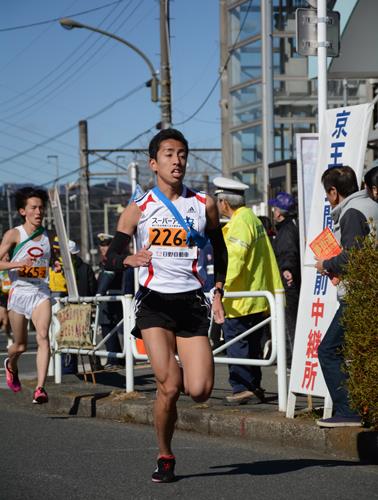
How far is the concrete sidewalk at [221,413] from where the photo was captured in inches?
287

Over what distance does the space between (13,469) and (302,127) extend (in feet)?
93.2

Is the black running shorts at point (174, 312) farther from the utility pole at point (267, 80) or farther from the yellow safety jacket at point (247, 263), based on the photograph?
the utility pole at point (267, 80)

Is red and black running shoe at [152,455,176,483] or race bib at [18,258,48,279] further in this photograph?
race bib at [18,258,48,279]

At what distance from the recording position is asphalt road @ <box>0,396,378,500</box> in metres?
5.96

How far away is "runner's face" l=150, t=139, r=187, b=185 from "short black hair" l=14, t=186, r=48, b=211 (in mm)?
4145

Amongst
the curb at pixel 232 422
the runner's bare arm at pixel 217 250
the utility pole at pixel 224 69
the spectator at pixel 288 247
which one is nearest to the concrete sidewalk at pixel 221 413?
the curb at pixel 232 422

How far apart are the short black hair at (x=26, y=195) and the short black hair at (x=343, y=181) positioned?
12.6 ft

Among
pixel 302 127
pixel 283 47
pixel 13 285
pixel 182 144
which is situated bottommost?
pixel 13 285

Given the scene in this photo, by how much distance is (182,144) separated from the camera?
6.43 meters

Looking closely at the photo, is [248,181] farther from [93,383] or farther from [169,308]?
[169,308]

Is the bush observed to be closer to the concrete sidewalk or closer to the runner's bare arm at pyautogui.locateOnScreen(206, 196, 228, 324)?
the concrete sidewalk

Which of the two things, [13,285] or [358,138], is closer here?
[358,138]

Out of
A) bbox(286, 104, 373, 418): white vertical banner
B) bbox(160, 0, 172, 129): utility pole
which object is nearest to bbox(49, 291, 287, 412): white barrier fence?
bbox(286, 104, 373, 418): white vertical banner

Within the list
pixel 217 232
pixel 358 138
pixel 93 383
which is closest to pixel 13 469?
pixel 217 232
